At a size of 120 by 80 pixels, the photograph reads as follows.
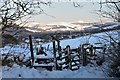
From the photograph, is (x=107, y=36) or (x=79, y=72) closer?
(x=107, y=36)

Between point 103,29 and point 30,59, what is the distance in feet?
18.6

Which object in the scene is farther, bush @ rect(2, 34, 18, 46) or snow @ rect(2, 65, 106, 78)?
snow @ rect(2, 65, 106, 78)

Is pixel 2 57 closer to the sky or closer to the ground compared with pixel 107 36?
closer to the ground

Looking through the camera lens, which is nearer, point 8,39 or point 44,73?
point 8,39

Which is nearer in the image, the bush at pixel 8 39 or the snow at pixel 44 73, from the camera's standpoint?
the bush at pixel 8 39

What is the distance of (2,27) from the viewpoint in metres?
7.87

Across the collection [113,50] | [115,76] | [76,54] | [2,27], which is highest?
[2,27]

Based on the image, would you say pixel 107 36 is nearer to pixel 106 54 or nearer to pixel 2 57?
pixel 106 54

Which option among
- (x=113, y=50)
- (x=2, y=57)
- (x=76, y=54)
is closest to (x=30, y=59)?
(x=76, y=54)

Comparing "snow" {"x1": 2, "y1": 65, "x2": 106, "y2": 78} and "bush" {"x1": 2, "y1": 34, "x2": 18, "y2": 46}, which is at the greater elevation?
"bush" {"x1": 2, "y1": 34, "x2": 18, "y2": 46}

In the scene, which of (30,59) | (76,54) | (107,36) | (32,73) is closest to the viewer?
(107,36)

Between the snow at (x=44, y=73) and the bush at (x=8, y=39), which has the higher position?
the bush at (x=8, y=39)

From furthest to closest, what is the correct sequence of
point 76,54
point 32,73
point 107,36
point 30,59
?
point 76,54 → point 30,59 → point 32,73 → point 107,36

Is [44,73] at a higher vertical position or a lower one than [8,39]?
lower
